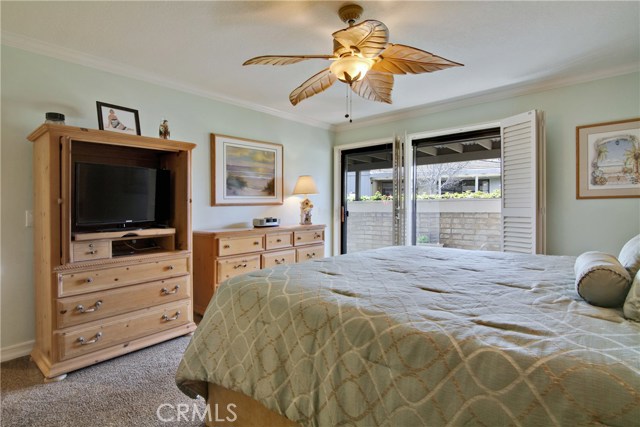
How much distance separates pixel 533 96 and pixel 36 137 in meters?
4.40

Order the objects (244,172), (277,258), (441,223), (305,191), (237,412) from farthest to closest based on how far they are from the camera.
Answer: (305,191) → (441,223) → (244,172) → (277,258) → (237,412)

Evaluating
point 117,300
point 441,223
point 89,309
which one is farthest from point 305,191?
point 89,309

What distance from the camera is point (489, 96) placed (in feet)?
12.0

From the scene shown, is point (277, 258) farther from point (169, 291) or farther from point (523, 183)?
point (523, 183)

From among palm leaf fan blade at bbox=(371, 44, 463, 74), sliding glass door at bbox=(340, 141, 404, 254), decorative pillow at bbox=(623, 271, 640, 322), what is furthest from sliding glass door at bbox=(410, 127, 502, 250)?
decorative pillow at bbox=(623, 271, 640, 322)

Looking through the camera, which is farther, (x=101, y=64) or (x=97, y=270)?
(x=101, y=64)

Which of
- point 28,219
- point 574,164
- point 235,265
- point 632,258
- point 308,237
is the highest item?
point 574,164

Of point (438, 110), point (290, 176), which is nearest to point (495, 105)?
point (438, 110)

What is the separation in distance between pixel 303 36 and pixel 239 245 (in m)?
2.04

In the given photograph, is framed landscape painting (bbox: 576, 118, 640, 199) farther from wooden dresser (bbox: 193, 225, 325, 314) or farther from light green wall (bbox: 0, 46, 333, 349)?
light green wall (bbox: 0, 46, 333, 349)

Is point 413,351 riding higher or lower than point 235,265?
higher

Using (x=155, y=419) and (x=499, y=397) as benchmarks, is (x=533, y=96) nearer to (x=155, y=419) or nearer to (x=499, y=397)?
(x=499, y=397)

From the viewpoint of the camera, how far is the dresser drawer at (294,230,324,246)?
4.06 metres

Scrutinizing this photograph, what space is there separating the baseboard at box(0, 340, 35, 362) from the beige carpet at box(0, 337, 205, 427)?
5 centimetres
